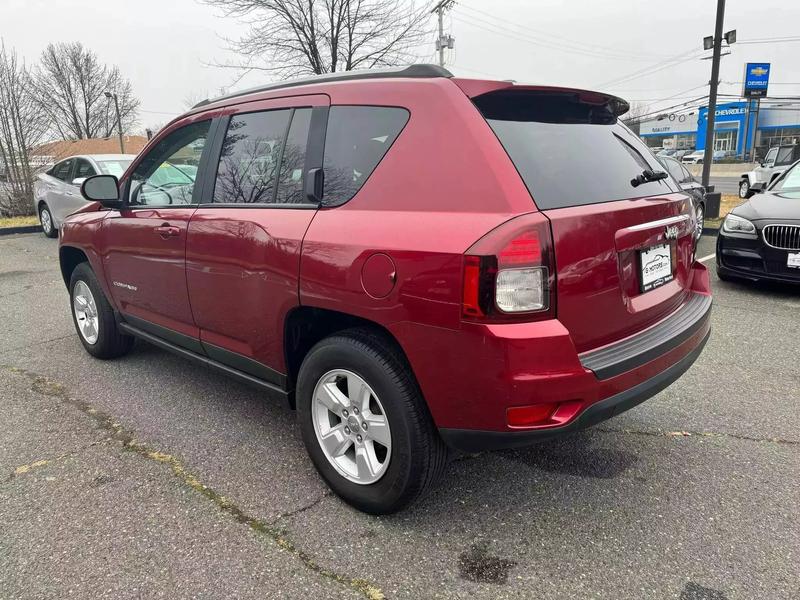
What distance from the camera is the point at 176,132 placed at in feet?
11.7

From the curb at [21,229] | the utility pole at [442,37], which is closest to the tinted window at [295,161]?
the curb at [21,229]

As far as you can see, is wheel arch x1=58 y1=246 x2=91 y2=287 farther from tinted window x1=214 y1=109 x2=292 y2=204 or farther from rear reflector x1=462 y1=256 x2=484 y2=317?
rear reflector x1=462 y1=256 x2=484 y2=317

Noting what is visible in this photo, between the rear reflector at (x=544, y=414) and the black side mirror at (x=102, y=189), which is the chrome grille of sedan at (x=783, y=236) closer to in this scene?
the rear reflector at (x=544, y=414)

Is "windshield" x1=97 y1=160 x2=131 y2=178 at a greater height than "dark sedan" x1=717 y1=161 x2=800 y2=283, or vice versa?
"windshield" x1=97 y1=160 x2=131 y2=178

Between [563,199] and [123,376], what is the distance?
342 cm

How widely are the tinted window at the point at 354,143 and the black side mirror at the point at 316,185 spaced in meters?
0.02

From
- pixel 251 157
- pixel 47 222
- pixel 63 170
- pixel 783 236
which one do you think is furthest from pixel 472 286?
pixel 47 222

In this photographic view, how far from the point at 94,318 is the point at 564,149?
377cm

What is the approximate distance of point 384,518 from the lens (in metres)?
2.47

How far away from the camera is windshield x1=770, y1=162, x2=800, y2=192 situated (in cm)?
680

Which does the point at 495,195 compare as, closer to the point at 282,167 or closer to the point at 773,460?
the point at 282,167

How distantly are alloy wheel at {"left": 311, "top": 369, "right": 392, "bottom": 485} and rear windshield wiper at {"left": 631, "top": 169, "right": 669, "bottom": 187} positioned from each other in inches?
57.5

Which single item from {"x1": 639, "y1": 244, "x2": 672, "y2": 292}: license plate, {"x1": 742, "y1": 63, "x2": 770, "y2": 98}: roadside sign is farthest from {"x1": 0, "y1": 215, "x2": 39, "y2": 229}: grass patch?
{"x1": 742, "y1": 63, "x2": 770, "y2": 98}: roadside sign

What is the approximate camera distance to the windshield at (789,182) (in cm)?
680
